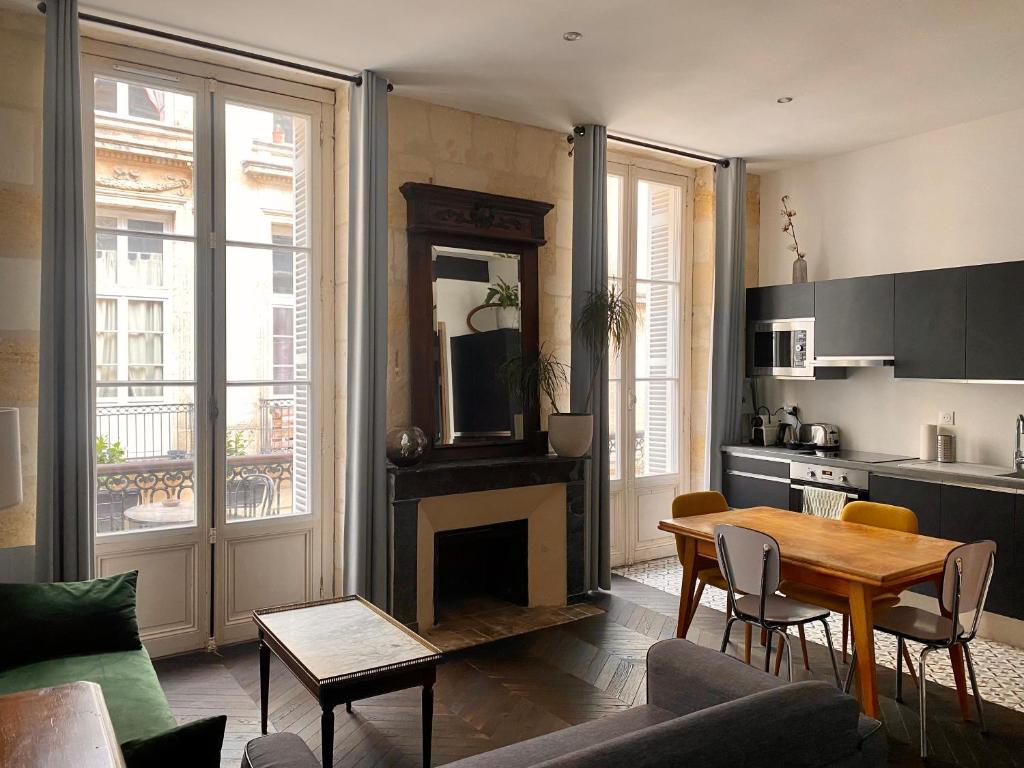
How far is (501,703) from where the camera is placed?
346 cm

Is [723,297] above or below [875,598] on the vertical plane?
above

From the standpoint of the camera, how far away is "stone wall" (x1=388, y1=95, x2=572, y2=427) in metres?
4.53

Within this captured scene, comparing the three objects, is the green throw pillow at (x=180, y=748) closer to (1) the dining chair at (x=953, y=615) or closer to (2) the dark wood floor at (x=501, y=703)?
Result: (2) the dark wood floor at (x=501, y=703)

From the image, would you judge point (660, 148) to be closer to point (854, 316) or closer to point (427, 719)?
point (854, 316)

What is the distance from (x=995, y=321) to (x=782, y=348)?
5.17 feet

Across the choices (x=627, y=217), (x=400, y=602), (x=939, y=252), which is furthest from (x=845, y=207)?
(x=400, y=602)

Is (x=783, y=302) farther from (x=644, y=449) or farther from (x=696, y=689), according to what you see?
(x=696, y=689)

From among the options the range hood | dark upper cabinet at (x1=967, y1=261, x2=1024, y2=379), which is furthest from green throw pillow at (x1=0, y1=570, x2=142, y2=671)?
dark upper cabinet at (x1=967, y1=261, x2=1024, y2=379)

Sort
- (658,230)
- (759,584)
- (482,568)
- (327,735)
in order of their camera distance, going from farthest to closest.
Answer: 1. (658,230)
2. (482,568)
3. (759,584)
4. (327,735)

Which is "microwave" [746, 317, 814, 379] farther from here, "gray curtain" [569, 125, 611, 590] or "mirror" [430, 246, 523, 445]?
"mirror" [430, 246, 523, 445]

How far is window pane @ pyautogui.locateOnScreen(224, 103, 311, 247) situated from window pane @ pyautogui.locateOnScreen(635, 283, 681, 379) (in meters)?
2.69

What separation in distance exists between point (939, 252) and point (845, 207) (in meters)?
0.84

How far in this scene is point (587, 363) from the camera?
5.07 m

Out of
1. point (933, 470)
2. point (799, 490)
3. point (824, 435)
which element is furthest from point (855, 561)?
point (824, 435)
